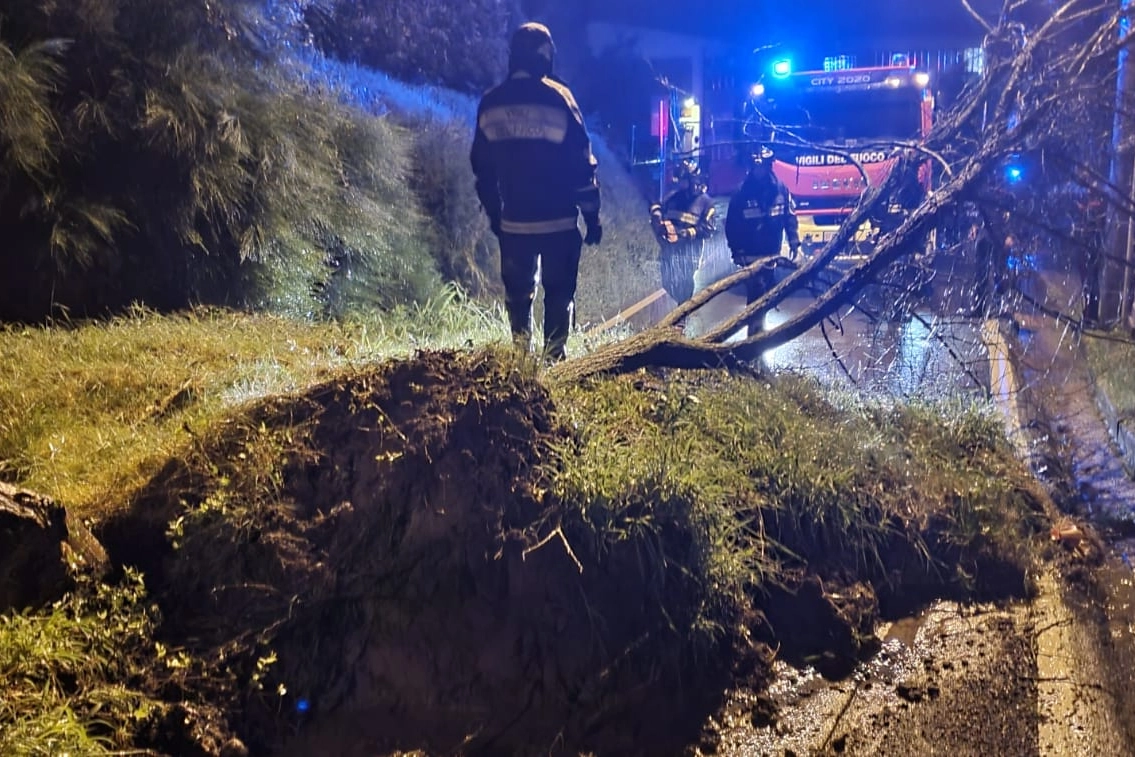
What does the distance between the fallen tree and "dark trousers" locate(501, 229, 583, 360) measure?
2.64 ft

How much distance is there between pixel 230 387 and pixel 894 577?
11.1 ft

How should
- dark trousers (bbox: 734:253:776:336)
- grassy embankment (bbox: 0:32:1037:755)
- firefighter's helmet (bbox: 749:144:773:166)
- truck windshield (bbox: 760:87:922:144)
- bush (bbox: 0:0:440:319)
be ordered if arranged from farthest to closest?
1. truck windshield (bbox: 760:87:922:144)
2. firefighter's helmet (bbox: 749:144:773:166)
3. dark trousers (bbox: 734:253:776:336)
4. bush (bbox: 0:0:440:319)
5. grassy embankment (bbox: 0:32:1037:755)

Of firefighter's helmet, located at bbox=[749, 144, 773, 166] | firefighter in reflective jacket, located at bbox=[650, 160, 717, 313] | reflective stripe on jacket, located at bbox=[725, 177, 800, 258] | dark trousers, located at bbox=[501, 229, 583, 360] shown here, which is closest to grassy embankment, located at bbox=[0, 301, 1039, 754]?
dark trousers, located at bbox=[501, 229, 583, 360]

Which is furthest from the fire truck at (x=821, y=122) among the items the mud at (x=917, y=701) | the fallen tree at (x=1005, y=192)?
the mud at (x=917, y=701)

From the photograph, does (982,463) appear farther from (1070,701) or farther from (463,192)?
(463,192)

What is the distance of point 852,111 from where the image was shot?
442 inches

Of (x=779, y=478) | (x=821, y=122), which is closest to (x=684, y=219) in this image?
(x=821, y=122)

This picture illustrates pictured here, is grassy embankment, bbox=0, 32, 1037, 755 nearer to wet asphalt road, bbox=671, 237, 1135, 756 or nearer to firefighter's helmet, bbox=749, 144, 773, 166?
wet asphalt road, bbox=671, 237, 1135, 756

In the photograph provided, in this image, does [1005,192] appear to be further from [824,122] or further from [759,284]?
[824,122]

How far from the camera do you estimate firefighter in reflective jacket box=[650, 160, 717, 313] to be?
33.1 ft

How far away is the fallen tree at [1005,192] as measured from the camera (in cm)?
513

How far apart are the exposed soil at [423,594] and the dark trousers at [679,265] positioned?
19.5ft

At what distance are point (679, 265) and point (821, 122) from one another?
2.88 meters

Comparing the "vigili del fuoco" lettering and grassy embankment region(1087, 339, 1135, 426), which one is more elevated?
the "vigili del fuoco" lettering
